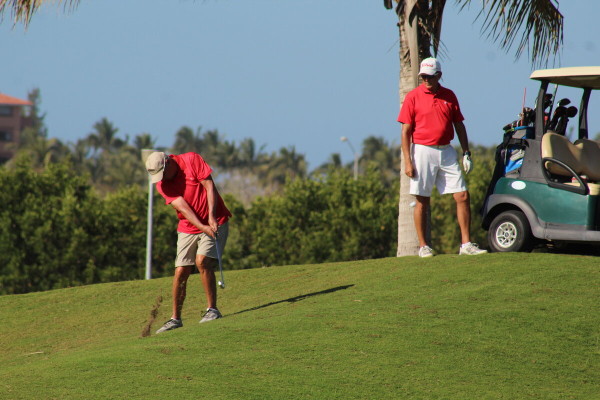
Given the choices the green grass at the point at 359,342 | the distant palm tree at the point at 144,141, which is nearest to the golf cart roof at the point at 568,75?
the green grass at the point at 359,342

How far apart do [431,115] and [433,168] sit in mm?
610

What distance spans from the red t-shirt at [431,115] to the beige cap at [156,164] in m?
3.07

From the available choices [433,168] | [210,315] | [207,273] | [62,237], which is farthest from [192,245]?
[62,237]

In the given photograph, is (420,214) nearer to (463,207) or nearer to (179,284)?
(463,207)

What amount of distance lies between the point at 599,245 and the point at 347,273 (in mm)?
3047

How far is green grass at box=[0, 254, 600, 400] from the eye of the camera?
6547mm

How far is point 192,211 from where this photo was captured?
880cm

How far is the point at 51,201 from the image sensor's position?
2828 cm

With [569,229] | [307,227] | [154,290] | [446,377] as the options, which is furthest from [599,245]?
[307,227]

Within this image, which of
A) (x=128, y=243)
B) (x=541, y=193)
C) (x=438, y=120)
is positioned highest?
(x=438, y=120)

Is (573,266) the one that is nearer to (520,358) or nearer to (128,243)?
(520,358)

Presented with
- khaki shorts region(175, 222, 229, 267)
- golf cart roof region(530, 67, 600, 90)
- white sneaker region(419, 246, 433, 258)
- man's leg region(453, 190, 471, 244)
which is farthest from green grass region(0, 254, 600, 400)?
golf cart roof region(530, 67, 600, 90)

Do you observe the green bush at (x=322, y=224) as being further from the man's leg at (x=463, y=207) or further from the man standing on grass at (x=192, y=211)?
the man standing on grass at (x=192, y=211)

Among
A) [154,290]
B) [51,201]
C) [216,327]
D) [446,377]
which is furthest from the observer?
[51,201]
